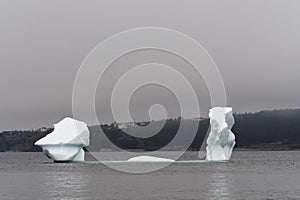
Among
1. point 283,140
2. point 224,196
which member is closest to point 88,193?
point 224,196

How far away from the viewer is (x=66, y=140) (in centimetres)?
6756

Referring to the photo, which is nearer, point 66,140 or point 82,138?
point 66,140

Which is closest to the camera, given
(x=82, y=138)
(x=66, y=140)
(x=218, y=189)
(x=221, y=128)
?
(x=218, y=189)

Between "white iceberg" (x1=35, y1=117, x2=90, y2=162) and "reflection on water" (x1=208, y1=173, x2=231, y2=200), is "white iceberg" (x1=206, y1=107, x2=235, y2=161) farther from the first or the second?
"white iceberg" (x1=35, y1=117, x2=90, y2=162)

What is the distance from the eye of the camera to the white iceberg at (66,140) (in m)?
67.6

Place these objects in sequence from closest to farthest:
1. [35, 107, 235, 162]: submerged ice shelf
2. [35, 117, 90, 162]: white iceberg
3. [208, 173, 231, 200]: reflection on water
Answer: [208, 173, 231, 200]: reflection on water, [35, 107, 235, 162]: submerged ice shelf, [35, 117, 90, 162]: white iceberg

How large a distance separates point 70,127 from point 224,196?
1312 inches

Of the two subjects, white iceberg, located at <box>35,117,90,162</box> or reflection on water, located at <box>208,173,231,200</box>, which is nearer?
reflection on water, located at <box>208,173,231,200</box>

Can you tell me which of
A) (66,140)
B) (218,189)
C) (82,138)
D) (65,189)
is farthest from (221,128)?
(65,189)

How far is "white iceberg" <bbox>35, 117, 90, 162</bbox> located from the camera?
222 feet

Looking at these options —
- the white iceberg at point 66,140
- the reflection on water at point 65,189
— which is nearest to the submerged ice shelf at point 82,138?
the white iceberg at point 66,140

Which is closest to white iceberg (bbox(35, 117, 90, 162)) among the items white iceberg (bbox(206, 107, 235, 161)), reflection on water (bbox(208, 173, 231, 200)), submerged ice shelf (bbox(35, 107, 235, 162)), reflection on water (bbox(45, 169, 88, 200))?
submerged ice shelf (bbox(35, 107, 235, 162))

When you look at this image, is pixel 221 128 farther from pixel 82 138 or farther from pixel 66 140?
→ pixel 66 140

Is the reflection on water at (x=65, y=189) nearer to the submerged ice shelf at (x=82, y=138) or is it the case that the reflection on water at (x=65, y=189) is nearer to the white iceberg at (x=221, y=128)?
the submerged ice shelf at (x=82, y=138)
